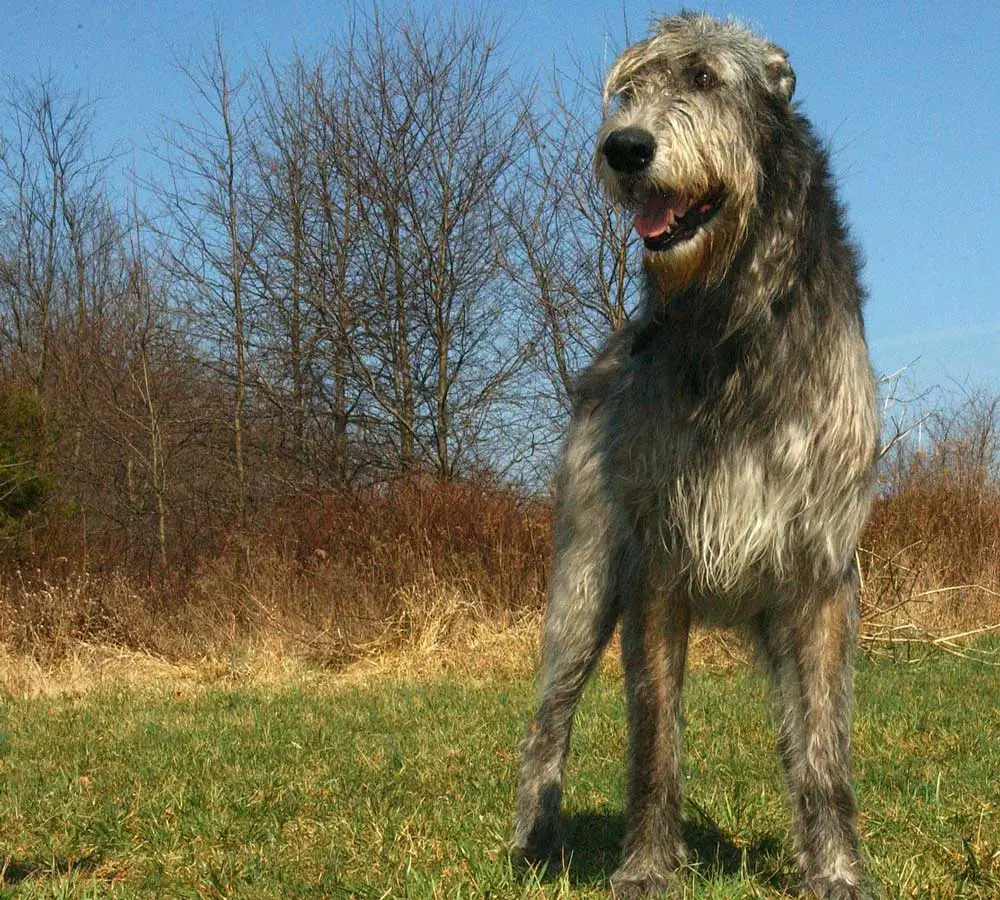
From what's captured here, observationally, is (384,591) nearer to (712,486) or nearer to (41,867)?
(41,867)

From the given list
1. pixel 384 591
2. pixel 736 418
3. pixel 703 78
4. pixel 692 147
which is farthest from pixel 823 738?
pixel 384 591

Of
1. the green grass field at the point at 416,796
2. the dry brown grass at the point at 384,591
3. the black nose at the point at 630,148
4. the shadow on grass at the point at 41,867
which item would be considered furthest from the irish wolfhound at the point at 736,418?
the dry brown grass at the point at 384,591

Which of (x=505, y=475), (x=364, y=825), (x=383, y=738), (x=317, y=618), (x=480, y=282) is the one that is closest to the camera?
(x=364, y=825)

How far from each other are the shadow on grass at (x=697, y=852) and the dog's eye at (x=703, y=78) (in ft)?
6.97

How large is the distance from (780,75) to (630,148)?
62 centimetres

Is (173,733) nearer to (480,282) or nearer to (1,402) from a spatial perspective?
(1,402)

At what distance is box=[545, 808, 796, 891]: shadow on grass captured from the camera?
3467mm

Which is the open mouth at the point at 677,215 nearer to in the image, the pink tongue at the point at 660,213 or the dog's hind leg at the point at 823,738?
the pink tongue at the point at 660,213

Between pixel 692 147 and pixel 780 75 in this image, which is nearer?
pixel 692 147

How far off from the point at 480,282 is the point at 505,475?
290 centimetres

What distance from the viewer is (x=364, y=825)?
13.5 ft

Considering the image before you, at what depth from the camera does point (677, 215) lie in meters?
2.97

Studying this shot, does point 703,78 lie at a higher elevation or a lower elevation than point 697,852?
higher

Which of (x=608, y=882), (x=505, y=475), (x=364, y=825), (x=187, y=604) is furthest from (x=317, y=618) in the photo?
(x=608, y=882)
